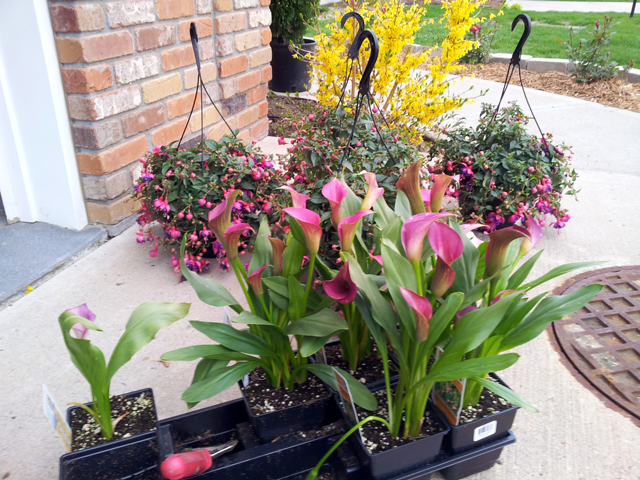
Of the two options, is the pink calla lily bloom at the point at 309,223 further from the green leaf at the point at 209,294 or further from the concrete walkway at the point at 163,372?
the concrete walkway at the point at 163,372

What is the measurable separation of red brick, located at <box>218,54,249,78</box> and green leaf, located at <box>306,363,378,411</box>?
2.63 metres

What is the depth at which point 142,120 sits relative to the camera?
8.88 feet

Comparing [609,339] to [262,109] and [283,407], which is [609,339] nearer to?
[283,407]

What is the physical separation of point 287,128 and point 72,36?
255 centimetres

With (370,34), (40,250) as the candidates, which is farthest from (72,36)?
(370,34)

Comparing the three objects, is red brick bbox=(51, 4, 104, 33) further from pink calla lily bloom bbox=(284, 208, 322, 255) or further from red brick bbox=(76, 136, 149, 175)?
pink calla lily bloom bbox=(284, 208, 322, 255)

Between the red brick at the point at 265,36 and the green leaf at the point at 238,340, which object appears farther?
the red brick at the point at 265,36

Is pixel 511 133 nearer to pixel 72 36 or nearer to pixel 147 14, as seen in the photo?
pixel 147 14

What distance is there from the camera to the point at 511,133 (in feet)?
9.12

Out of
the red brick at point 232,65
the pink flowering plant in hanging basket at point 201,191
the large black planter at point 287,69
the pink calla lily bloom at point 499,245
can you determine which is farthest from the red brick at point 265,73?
the pink calla lily bloom at point 499,245

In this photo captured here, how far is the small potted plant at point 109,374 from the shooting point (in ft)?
3.76

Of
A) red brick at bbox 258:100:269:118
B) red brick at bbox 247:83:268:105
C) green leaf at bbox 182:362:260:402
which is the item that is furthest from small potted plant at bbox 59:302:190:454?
red brick at bbox 258:100:269:118

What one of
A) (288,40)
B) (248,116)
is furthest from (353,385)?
(288,40)

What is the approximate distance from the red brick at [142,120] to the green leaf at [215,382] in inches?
67.6
